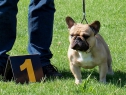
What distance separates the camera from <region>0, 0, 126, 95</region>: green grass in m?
3.98

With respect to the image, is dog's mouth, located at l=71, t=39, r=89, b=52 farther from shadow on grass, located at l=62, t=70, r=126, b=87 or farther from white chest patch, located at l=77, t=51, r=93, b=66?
shadow on grass, located at l=62, t=70, r=126, b=87

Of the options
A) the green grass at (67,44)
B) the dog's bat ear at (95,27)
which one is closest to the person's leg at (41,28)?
the green grass at (67,44)

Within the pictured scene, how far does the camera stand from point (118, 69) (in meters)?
4.90

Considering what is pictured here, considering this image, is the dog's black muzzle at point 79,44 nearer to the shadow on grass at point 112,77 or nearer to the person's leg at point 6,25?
the shadow on grass at point 112,77

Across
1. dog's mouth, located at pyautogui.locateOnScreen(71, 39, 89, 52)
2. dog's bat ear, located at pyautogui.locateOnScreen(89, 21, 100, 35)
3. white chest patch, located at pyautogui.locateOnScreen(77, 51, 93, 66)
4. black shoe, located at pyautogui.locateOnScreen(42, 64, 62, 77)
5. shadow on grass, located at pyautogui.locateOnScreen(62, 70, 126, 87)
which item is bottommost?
shadow on grass, located at pyautogui.locateOnScreen(62, 70, 126, 87)

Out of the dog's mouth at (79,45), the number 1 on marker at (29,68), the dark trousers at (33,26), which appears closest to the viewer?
the dog's mouth at (79,45)

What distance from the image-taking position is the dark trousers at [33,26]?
174 inches

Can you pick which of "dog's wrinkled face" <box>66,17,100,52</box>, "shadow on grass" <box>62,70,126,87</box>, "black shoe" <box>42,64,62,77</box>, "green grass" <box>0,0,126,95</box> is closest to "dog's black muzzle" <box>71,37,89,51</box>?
"dog's wrinkled face" <box>66,17,100,52</box>

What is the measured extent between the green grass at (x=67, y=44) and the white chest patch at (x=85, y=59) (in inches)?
6.9

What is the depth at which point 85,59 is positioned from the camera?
4328 millimetres

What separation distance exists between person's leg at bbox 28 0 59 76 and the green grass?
31cm

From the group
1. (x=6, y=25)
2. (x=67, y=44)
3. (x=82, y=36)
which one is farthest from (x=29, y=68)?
(x=67, y=44)

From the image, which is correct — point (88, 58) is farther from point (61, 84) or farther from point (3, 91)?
point (3, 91)

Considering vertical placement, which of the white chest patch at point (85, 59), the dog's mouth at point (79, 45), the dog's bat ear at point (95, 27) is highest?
the dog's bat ear at point (95, 27)
